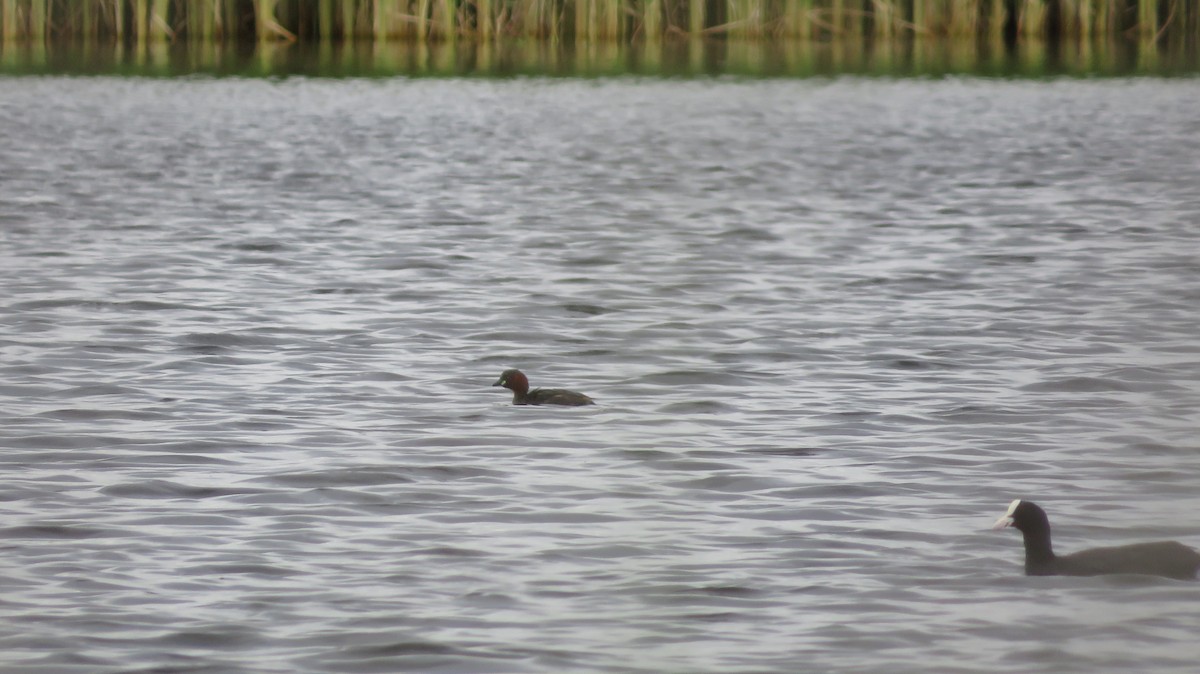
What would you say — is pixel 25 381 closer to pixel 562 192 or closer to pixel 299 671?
pixel 299 671

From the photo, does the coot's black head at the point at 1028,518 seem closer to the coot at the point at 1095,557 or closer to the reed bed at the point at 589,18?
the coot at the point at 1095,557

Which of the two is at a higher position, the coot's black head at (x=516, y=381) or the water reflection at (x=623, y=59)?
the water reflection at (x=623, y=59)

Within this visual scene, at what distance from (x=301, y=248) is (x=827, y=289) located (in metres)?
4.67

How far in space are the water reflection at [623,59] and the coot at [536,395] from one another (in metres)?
27.6

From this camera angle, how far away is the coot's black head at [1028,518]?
7164mm

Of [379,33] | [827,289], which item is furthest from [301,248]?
[379,33]

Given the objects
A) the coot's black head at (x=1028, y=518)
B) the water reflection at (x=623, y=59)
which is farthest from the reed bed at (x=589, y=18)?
the coot's black head at (x=1028, y=518)

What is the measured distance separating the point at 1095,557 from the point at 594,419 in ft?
11.2

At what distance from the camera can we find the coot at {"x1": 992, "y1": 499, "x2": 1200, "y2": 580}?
276 inches

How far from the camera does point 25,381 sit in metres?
11.0

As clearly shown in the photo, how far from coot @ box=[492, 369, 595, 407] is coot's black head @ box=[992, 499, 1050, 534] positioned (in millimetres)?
3357

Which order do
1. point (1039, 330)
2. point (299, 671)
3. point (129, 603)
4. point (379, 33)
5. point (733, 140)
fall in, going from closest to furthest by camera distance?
point (299, 671) < point (129, 603) < point (1039, 330) < point (733, 140) < point (379, 33)

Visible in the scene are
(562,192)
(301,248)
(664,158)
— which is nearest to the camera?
(301,248)

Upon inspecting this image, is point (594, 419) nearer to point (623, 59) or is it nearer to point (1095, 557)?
point (1095, 557)
